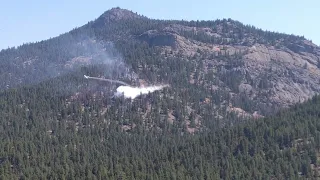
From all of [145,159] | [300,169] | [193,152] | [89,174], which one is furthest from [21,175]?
[300,169]

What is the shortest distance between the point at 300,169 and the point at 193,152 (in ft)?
134

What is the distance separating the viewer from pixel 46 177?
16462cm

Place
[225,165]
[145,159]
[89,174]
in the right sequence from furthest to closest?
[145,159], [225,165], [89,174]

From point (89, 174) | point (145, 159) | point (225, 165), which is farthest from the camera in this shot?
point (145, 159)

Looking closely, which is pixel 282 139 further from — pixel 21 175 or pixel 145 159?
pixel 21 175

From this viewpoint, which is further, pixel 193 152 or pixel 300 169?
pixel 193 152

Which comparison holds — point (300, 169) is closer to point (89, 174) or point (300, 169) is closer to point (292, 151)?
point (292, 151)

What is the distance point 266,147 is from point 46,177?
7762 cm

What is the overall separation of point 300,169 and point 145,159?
53292mm

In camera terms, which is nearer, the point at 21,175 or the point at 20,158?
the point at 21,175

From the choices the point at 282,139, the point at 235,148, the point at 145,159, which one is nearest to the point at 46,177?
the point at 145,159

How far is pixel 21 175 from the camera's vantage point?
563 feet

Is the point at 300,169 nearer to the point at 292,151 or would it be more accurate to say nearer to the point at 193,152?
the point at 292,151

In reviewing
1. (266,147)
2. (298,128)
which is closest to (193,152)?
(266,147)
